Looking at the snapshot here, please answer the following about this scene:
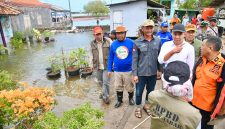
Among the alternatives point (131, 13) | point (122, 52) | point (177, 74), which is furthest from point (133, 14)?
point (177, 74)

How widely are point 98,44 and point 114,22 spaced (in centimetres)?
1177

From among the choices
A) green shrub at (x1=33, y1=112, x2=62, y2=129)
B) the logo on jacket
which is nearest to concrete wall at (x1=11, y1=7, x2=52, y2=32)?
the logo on jacket

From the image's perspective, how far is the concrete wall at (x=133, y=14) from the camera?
15.5 meters

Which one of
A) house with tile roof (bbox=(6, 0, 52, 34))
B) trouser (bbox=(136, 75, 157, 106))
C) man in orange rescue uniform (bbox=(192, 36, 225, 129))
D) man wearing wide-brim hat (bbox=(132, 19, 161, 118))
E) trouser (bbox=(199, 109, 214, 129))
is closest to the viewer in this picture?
man in orange rescue uniform (bbox=(192, 36, 225, 129))

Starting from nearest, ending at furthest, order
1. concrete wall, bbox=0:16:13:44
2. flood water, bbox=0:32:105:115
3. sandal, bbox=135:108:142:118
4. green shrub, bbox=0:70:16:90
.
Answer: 1. sandal, bbox=135:108:142:118
2. green shrub, bbox=0:70:16:90
3. flood water, bbox=0:32:105:115
4. concrete wall, bbox=0:16:13:44

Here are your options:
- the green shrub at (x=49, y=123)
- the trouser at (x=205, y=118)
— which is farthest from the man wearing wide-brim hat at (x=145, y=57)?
the green shrub at (x=49, y=123)

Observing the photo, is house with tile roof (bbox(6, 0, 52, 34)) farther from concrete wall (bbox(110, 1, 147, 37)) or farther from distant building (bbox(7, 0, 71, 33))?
concrete wall (bbox(110, 1, 147, 37))

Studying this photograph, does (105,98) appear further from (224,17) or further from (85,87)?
(224,17)

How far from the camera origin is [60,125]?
252 cm

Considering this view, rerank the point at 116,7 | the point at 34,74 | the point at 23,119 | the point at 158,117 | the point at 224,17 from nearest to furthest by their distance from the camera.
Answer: the point at 158,117, the point at 23,119, the point at 34,74, the point at 224,17, the point at 116,7

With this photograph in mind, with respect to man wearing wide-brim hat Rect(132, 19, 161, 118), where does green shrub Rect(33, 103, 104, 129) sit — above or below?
below

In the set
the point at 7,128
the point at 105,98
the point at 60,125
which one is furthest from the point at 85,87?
the point at 60,125

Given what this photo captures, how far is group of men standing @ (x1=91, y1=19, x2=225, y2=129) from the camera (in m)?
2.74

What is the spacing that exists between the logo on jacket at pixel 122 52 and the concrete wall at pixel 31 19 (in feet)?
62.7
